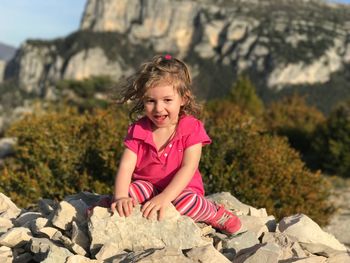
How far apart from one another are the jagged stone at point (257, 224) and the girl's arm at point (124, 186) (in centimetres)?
94

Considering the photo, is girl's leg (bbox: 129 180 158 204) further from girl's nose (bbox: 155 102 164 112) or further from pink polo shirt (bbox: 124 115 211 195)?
girl's nose (bbox: 155 102 164 112)

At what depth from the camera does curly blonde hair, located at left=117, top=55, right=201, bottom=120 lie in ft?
10.8

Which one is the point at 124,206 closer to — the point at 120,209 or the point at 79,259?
the point at 120,209

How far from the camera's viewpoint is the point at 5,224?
12.1 feet

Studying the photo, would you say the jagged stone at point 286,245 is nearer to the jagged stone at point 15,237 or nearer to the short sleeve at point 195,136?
the short sleeve at point 195,136

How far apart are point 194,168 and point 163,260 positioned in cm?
82

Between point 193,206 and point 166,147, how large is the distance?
0.43 metres

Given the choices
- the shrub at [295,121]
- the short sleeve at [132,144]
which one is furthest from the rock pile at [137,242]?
the shrub at [295,121]

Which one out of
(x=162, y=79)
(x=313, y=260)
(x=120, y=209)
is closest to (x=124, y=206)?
(x=120, y=209)

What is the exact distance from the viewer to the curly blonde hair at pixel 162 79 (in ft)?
10.8

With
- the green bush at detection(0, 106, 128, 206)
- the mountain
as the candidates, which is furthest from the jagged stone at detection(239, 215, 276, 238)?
the mountain

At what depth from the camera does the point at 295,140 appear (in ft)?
62.4

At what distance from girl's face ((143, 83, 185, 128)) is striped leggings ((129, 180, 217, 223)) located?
0.44 m

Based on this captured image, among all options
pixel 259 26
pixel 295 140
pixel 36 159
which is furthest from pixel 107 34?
pixel 36 159
